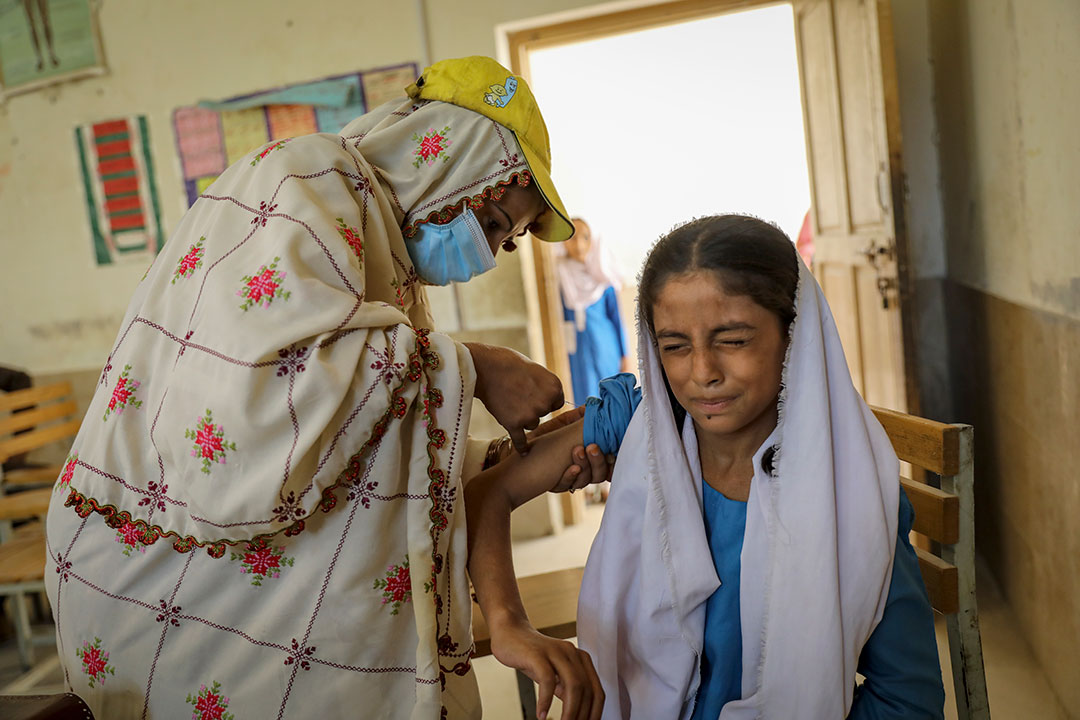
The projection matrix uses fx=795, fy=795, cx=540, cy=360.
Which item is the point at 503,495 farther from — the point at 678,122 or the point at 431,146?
the point at 678,122

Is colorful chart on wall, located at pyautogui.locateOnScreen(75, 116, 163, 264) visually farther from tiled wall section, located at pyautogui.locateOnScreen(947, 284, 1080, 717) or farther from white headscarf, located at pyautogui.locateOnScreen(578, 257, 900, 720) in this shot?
tiled wall section, located at pyautogui.locateOnScreen(947, 284, 1080, 717)

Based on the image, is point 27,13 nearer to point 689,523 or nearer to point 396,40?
point 396,40

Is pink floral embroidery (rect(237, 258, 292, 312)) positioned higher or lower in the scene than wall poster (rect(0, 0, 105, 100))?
lower

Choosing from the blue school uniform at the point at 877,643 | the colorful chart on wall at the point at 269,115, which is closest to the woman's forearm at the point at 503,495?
the blue school uniform at the point at 877,643

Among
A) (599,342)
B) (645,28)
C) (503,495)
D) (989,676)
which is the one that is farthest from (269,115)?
(989,676)

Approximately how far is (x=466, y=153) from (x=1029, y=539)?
210cm

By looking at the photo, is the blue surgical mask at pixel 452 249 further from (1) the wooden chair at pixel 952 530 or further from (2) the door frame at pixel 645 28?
(2) the door frame at pixel 645 28

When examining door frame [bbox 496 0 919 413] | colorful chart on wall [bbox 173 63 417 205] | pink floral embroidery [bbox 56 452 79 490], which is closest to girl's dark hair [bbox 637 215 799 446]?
pink floral embroidery [bbox 56 452 79 490]

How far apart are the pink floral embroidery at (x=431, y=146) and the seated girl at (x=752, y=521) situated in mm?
402

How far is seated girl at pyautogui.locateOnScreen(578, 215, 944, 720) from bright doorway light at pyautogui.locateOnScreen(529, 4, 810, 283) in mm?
6687

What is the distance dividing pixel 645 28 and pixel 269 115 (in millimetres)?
1875

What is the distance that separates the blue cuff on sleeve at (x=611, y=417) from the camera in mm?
1299

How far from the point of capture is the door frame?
293cm

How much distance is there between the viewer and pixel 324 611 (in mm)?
1078
